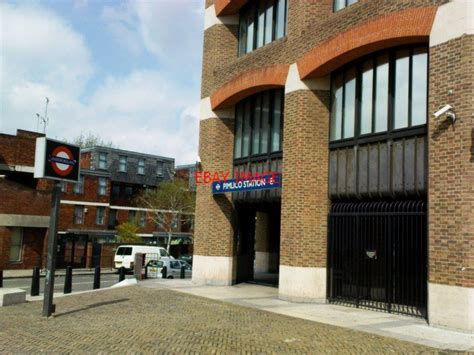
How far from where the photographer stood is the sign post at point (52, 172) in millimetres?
12438

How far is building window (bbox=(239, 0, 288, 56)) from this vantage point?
1822cm

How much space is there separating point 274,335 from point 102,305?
18.6 feet

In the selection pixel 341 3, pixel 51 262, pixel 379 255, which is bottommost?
pixel 51 262

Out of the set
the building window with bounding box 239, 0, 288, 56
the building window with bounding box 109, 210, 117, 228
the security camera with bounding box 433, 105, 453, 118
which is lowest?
the building window with bounding box 109, 210, 117, 228

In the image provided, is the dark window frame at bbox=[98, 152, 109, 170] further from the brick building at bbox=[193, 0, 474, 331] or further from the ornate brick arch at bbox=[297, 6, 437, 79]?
the ornate brick arch at bbox=[297, 6, 437, 79]

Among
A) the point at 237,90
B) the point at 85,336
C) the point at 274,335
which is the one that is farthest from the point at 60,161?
the point at 237,90

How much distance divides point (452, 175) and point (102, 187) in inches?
1518

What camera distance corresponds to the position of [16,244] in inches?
1271

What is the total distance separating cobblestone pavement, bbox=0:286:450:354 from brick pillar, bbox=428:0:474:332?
Answer: 2.09 m

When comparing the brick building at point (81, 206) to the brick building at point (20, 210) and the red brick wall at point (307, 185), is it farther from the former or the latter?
the red brick wall at point (307, 185)

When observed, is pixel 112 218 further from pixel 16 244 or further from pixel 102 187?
pixel 16 244

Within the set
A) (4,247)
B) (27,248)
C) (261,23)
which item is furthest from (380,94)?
(27,248)

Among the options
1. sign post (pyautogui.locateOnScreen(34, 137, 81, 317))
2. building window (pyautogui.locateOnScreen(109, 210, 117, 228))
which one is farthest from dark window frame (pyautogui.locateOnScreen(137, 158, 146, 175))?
sign post (pyautogui.locateOnScreen(34, 137, 81, 317))

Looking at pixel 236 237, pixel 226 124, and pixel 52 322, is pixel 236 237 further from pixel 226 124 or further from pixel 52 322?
pixel 52 322
